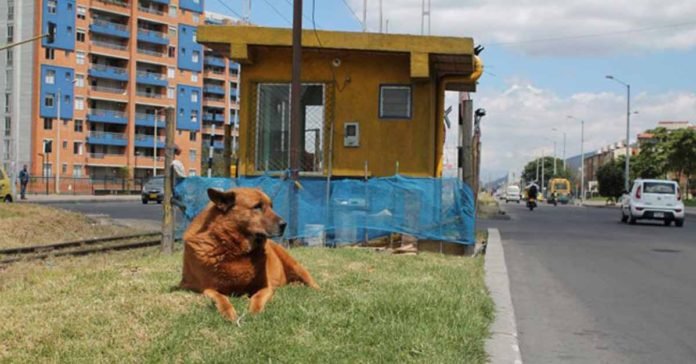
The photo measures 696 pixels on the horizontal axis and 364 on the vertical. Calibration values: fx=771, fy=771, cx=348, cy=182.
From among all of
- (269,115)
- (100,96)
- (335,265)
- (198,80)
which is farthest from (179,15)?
(335,265)

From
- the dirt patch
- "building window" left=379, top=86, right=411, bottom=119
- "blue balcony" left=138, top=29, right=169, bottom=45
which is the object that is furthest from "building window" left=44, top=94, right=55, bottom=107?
"building window" left=379, top=86, right=411, bottom=119

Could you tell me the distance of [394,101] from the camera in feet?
54.3

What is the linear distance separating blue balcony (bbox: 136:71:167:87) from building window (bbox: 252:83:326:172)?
71.9 m

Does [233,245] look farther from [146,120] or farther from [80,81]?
[146,120]

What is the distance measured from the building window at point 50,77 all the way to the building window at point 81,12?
21.8ft

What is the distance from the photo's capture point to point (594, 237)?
63.4 feet

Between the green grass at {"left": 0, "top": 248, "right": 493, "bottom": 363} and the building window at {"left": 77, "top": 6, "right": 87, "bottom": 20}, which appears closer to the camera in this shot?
the green grass at {"left": 0, "top": 248, "right": 493, "bottom": 363}

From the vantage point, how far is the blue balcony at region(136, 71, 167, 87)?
84.9 metres

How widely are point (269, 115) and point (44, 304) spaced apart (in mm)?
10531

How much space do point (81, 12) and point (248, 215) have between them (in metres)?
80.2

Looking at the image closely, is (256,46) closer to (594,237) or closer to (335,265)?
(335,265)

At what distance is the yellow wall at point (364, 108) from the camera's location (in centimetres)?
1639

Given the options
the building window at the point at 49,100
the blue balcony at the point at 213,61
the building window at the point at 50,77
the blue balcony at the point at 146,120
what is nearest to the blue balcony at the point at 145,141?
the blue balcony at the point at 146,120

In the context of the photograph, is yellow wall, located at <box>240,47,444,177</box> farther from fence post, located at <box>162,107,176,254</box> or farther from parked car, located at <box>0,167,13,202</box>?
parked car, located at <box>0,167,13,202</box>
